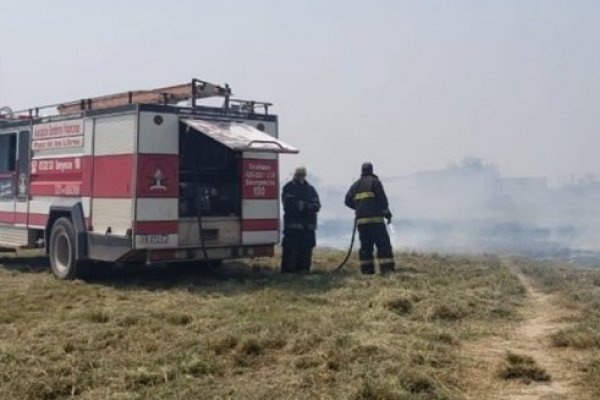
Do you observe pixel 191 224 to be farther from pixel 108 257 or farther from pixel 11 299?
pixel 11 299

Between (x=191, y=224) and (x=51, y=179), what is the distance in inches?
114

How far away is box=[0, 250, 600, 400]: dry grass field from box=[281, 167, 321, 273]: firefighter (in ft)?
3.66

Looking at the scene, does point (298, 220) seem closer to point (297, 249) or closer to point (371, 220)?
point (297, 249)

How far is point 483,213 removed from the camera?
36.1 m

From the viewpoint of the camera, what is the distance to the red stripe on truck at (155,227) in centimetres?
1023

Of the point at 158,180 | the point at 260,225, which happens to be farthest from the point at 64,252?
the point at 260,225

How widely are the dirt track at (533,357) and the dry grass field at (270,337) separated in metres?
0.05

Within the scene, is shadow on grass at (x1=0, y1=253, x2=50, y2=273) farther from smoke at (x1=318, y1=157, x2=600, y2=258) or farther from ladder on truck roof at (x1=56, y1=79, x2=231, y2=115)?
smoke at (x1=318, y1=157, x2=600, y2=258)

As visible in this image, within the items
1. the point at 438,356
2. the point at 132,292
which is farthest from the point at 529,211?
the point at 438,356

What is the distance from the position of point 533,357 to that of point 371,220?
5661 millimetres

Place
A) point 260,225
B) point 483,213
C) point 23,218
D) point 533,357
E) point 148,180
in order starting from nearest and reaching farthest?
point 533,357 → point 148,180 → point 260,225 → point 23,218 → point 483,213

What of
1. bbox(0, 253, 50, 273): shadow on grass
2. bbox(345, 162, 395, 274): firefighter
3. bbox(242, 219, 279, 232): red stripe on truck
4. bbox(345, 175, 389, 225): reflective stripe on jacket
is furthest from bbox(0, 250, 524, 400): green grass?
bbox(0, 253, 50, 273): shadow on grass

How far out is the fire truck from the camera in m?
10.4

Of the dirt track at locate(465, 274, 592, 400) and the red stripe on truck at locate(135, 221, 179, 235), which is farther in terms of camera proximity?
the red stripe on truck at locate(135, 221, 179, 235)
